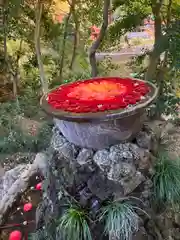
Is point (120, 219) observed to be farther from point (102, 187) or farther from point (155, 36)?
point (155, 36)

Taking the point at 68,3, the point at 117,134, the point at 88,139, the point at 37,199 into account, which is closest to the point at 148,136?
the point at 117,134

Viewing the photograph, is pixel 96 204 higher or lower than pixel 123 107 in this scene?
lower

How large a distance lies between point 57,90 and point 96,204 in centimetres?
119

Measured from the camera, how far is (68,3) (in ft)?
18.2

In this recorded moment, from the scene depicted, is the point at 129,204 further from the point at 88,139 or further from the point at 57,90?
the point at 57,90

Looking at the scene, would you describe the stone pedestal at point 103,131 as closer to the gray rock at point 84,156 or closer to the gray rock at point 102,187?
the gray rock at point 84,156

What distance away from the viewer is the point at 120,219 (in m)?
2.39

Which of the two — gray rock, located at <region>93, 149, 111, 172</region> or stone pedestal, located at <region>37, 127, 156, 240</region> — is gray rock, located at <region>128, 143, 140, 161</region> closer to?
stone pedestal, located at <region>37, 127, 156, 240</region>

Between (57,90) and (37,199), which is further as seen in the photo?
(37,199)

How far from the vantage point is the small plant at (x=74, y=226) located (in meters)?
2.43

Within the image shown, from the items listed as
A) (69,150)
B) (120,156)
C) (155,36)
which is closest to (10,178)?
(69,150)

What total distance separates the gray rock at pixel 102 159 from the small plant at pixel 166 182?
0.49 metres

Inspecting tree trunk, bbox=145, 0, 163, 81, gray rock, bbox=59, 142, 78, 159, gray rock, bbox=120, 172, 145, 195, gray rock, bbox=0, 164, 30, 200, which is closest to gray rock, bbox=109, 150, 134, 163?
gray rock, bbox=120, 172, 145, 195

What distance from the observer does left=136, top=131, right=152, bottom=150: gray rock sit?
8.67 feet
